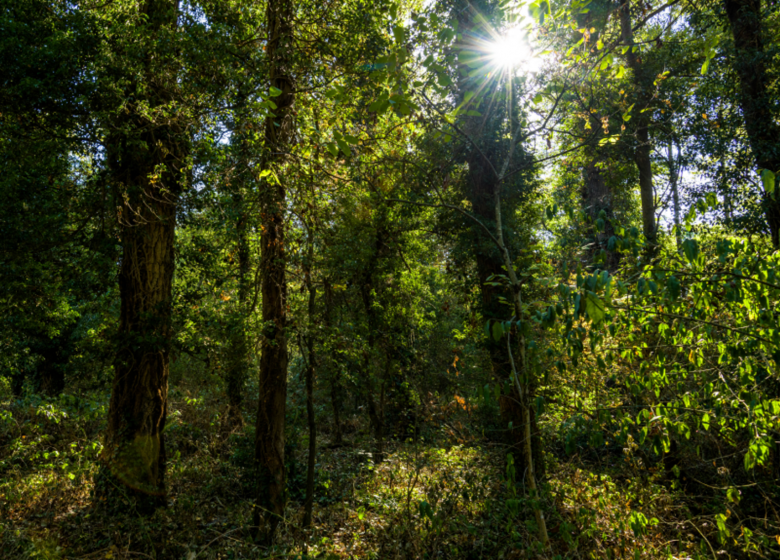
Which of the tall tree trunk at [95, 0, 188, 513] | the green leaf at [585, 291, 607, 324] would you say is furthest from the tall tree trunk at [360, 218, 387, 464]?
the green leaf at [585, 291, 607, 324]

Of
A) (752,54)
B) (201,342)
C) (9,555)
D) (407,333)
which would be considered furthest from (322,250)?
(752,54)

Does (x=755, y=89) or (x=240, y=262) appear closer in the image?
(x=755, y=89)

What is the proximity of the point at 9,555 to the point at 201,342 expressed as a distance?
3.09 m

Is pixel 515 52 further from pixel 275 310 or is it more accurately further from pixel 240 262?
pixel 240 262

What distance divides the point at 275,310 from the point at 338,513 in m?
3.39

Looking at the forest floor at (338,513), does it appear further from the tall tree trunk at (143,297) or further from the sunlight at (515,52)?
the sunlight at (515,52)

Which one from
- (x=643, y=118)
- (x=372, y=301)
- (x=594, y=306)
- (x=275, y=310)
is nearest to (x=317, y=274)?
(x=275, y=310)

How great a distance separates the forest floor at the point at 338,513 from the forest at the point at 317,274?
0.05 m

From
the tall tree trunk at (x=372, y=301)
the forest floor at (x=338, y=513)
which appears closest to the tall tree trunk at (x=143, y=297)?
the forest floor at (x=338, y=513)

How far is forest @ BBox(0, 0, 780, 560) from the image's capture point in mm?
3426

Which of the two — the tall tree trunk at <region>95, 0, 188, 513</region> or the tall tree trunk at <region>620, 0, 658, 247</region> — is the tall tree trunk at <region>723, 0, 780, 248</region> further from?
the tall tree trunk at <region>95, 0, 188, 513</region>

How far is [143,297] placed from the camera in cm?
560

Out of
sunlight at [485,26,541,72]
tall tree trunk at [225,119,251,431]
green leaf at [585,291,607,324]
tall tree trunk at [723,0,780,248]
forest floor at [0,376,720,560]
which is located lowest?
forest floor at [0,376,720,560]

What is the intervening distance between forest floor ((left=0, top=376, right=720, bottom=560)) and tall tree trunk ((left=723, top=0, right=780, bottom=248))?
19.4ft
